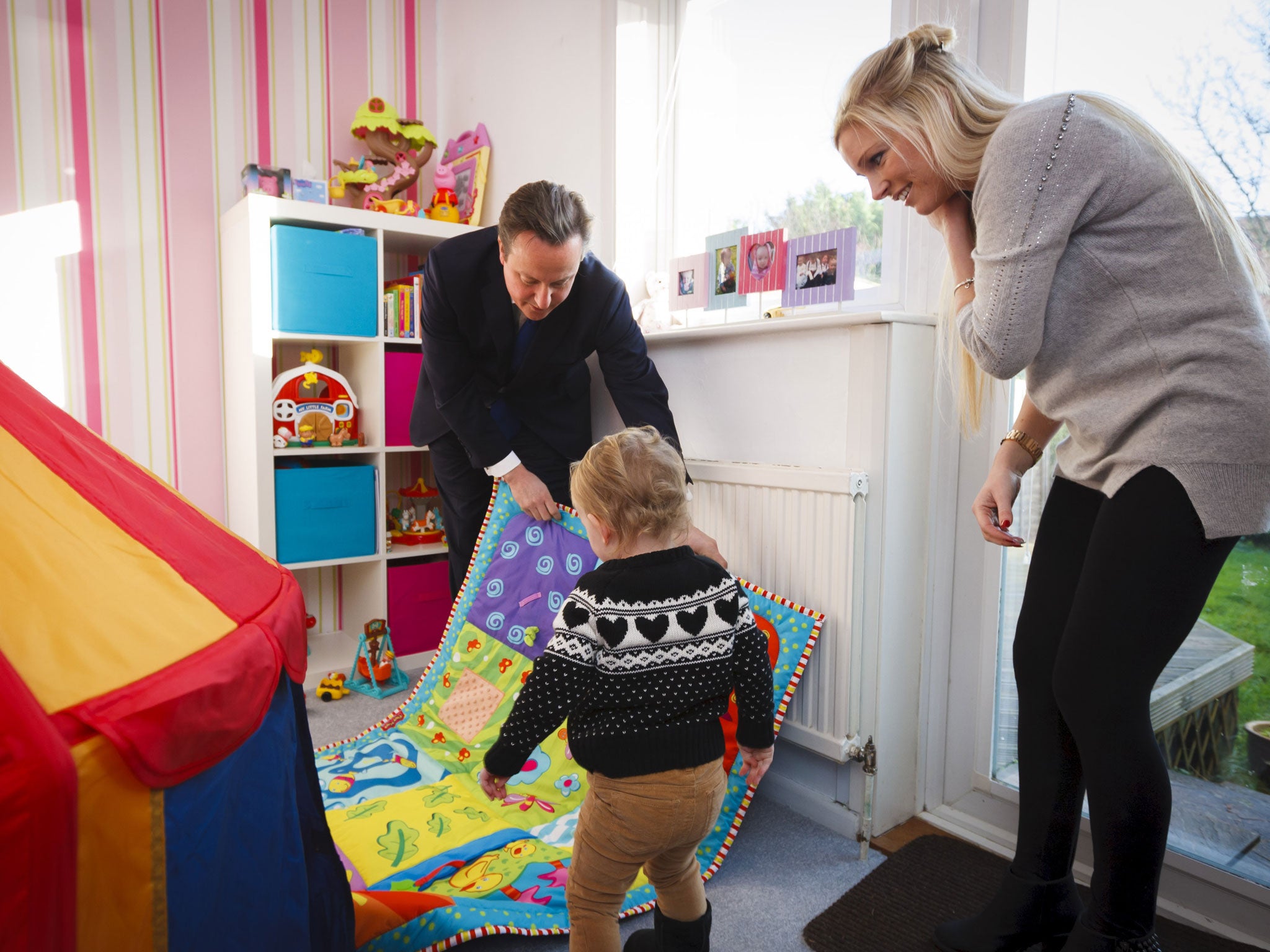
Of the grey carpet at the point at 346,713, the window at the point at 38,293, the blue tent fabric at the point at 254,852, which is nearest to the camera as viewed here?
the blue tent fabric at the point at 254,852

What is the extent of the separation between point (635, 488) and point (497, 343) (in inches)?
37.6

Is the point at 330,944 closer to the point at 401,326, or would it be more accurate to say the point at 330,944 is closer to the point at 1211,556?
the point at 1211,556

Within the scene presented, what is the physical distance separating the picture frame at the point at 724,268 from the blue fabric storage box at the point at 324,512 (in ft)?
4.08

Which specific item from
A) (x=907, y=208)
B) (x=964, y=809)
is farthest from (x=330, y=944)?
(x=907, y=208)

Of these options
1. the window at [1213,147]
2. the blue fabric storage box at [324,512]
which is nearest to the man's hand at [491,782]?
the window at [1213,147]

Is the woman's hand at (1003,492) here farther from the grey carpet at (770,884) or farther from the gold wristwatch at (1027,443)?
the grey carpet at (770,884)

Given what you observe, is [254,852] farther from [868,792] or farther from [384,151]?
[384,151]

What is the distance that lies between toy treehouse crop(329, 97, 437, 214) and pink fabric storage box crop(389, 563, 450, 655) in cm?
114

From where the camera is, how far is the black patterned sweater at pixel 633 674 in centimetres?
105

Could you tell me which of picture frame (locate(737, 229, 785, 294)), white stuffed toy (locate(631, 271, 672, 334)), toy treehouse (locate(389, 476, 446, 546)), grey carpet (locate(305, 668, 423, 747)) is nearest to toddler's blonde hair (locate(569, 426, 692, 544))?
picture frame (locate(737, 229, 785, 294))

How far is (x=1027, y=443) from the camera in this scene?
1.23m

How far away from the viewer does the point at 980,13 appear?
61.1 inches

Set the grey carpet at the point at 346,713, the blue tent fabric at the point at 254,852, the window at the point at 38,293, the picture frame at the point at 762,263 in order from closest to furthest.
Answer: the blue tent fabric at the point at 254,852 → the picture frame at the point at 762,263 → the grey carpet at the point at 346,713 → the window at the point at 38,293

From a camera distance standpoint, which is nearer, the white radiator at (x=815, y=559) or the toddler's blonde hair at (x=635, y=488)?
the toddler's blonde hair at (x=635, y=488)
